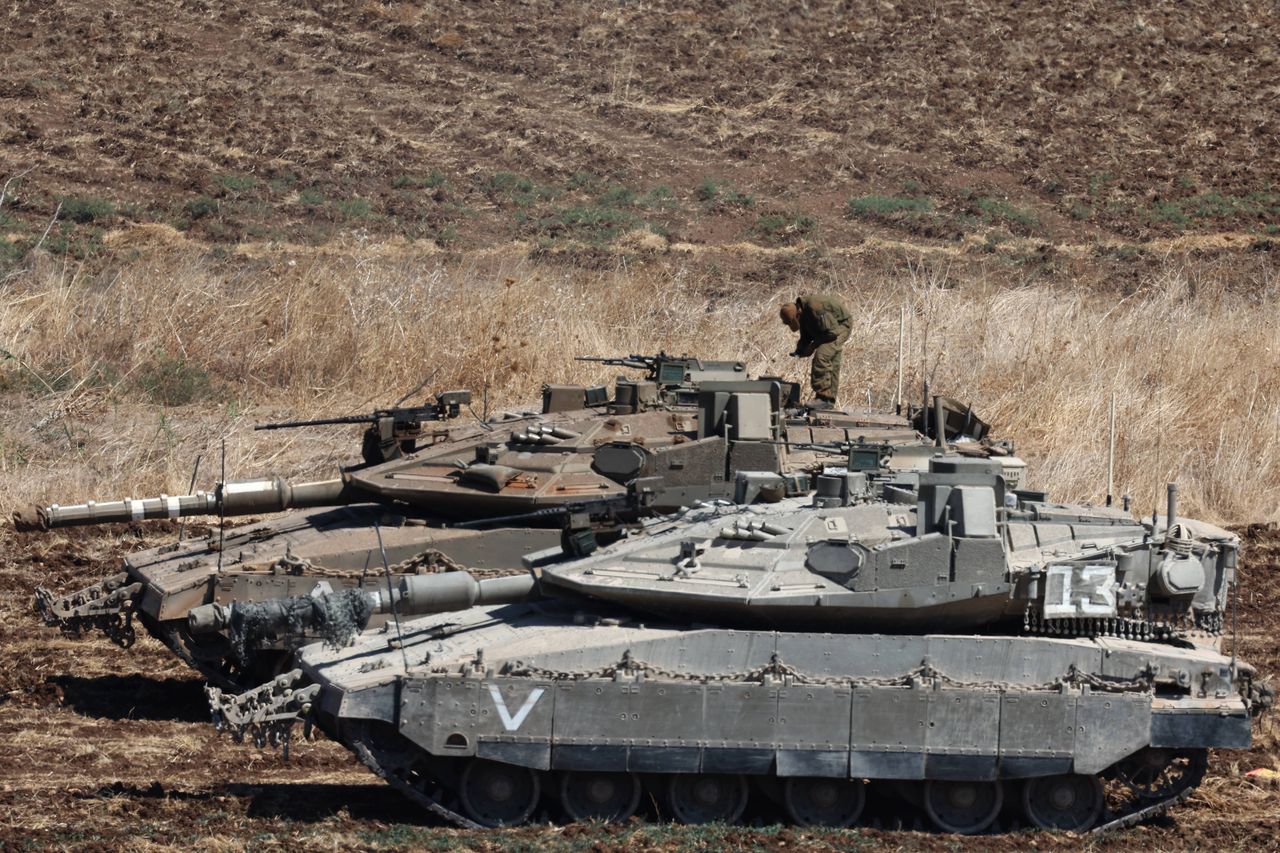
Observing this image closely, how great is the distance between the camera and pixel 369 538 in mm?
14094

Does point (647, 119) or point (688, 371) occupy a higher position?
point (647, 119)

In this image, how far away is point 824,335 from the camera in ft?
63.0

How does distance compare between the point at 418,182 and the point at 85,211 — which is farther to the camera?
the point at 418,182

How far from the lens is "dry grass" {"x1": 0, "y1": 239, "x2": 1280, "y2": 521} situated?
2167cm

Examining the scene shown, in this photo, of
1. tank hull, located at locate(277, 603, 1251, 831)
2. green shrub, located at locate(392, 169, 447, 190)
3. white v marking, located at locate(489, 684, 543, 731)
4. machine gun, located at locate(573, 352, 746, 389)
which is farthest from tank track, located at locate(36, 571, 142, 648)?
green shrub, located at locate(392, 169, 447, 190)

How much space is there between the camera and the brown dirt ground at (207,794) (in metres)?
10.4

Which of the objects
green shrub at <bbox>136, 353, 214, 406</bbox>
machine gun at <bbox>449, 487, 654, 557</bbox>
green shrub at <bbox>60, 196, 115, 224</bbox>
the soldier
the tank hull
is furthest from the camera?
green shrub at <bbox>60, 196, 115, 224</bbox>

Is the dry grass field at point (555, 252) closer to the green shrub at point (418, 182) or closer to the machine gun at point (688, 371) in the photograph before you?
the green shrub at point (418, 182)

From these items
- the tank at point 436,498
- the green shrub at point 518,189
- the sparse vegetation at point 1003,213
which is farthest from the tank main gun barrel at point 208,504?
the sparse vegetation at point 1003,213

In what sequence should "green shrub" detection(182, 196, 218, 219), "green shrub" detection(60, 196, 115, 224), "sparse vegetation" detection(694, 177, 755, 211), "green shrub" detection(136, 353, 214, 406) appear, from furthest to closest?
"sparse vegetation" detection(694, 177, 755, 211) → "green shrub" detection(182, 196, 218, 219) → "green shrub" detection(60, 196, 115, 224) → "green shrub" detection(136, 353, 214, 406)

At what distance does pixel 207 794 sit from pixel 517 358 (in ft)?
41.8

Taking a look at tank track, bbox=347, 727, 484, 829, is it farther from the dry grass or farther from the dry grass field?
the dry grass

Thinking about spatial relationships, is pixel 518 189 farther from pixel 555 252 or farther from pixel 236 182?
pixel 236 182

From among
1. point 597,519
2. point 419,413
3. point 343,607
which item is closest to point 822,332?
point 419,413
